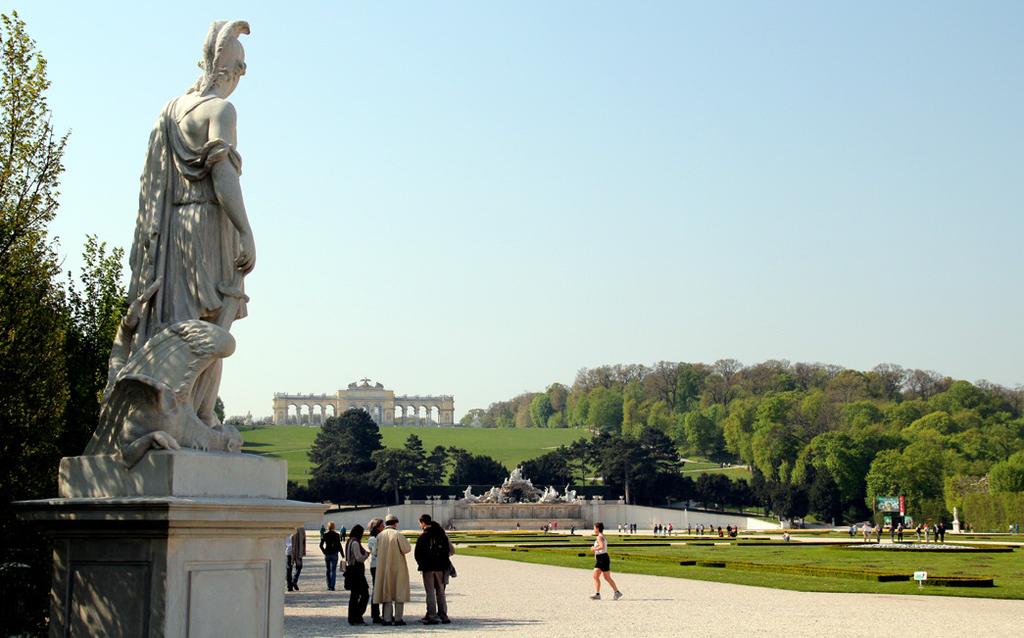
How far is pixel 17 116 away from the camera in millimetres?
10336

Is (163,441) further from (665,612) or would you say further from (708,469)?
(708,469)

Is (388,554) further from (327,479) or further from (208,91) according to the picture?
(327,479)

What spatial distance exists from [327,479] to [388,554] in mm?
75611

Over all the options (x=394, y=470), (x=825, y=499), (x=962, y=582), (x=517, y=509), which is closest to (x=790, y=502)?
(x=825, y=499)

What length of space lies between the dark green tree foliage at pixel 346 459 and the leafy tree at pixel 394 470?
877mm

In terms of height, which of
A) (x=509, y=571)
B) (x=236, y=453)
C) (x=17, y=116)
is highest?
(x=17, y=116)

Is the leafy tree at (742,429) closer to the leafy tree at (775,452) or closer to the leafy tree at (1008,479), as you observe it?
the leafy tree at (775,452)

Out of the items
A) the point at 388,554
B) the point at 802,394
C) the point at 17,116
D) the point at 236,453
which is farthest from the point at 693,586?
the point at 802,394

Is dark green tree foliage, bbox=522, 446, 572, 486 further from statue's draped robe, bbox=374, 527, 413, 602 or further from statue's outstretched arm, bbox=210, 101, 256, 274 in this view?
statue's outstretched arm, bbox=210, 101, 256, 274

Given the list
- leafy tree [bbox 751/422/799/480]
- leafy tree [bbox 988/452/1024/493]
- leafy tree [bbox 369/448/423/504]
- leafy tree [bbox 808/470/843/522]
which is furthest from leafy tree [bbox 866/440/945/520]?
leafy tree [bbox 369/448/423/504]

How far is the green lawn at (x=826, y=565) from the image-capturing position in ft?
67.6

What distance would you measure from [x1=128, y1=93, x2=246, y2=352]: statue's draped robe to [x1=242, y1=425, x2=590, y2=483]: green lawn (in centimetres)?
10344

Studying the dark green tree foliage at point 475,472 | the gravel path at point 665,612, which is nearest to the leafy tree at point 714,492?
the dark green tree foliage at point 475,472

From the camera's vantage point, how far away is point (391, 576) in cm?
1459
